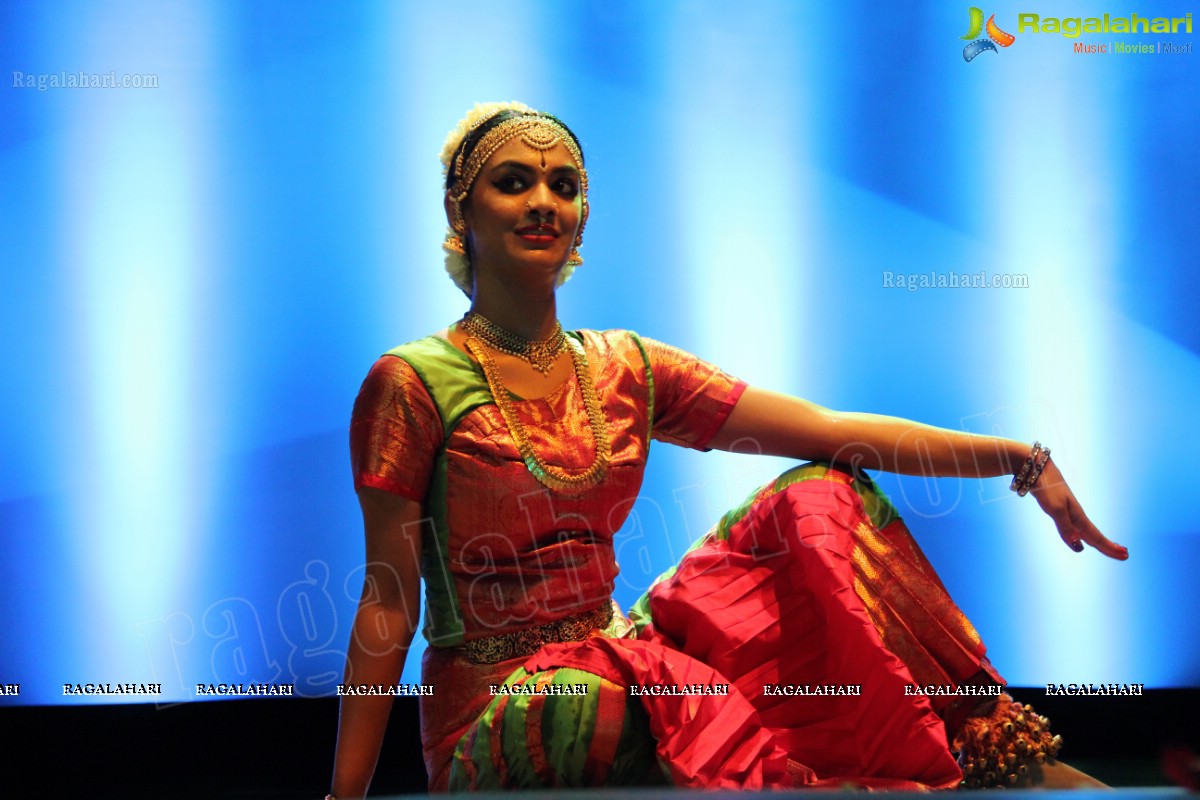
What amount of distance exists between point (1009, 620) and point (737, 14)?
59.3 inches

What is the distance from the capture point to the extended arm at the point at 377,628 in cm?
168

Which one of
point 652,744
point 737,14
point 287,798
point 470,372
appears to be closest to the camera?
point 652,744

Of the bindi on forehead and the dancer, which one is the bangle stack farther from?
the bindi on forehead

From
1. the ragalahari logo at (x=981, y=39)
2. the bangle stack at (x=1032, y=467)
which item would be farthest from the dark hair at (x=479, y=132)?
the ragalahari logo at (x=981, y=39)

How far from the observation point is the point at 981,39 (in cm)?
267

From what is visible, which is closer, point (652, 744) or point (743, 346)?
point (652, 744)

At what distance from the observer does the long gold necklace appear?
175cm

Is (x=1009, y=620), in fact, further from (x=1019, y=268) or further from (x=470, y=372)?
(x=470, y=372)

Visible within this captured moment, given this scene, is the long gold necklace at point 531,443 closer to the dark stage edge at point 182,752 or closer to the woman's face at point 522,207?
the woman's face at point 522,207

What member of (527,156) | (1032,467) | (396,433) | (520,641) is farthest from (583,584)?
(1032,467)

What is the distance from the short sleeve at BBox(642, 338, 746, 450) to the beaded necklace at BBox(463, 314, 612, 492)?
134 mm

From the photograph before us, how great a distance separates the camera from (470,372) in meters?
1.79

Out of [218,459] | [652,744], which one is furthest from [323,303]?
[652,744]

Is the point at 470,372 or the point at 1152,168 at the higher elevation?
the point at 1152,168
